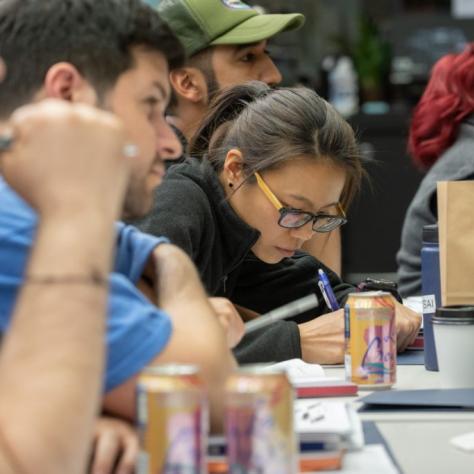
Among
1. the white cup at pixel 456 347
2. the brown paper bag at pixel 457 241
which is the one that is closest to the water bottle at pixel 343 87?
the brown paper bag at pixel 457 241

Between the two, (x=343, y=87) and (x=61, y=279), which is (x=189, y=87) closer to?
(x=61, y=279)

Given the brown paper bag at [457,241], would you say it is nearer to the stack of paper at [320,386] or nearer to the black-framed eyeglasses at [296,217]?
the stack of paper at [320,386]

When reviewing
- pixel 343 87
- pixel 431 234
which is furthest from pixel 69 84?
pixel 343 87

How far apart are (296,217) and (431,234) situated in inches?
14.0

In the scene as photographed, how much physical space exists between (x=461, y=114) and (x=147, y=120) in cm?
263

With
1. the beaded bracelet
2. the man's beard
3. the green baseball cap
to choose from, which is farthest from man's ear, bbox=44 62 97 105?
the green baseball cap

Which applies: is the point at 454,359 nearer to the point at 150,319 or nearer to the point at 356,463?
the point at 356,463

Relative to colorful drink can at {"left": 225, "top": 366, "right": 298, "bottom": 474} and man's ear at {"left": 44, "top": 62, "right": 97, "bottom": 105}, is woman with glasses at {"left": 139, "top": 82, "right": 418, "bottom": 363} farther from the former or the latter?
colorful drink can at {"left": 225, "top": 366, "right": 298, "bottom": 474}

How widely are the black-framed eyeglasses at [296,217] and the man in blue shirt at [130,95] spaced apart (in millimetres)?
947

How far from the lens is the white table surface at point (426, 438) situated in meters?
1.59

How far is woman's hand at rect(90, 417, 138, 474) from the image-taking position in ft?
4.71

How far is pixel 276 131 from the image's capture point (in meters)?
2.73

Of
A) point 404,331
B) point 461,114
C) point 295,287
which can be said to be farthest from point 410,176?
point 404,331

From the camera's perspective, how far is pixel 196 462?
4.04 feet
